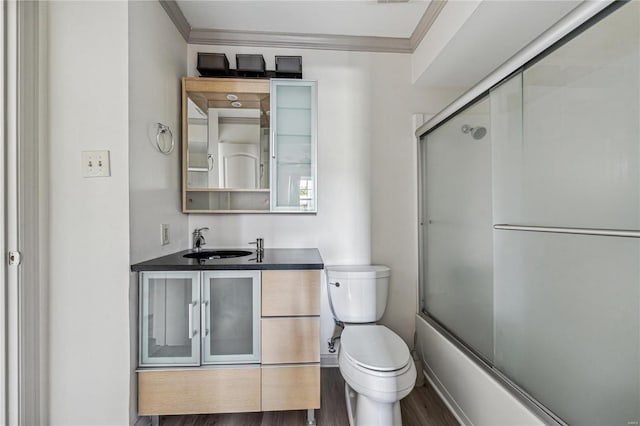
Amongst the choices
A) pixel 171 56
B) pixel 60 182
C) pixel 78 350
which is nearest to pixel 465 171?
pixel 171 56

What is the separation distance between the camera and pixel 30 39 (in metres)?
1.20

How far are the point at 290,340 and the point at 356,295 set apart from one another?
55cm

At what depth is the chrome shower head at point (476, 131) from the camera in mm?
1382

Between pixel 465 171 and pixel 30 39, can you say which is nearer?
pixel 30 39

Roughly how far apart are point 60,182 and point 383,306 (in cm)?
183

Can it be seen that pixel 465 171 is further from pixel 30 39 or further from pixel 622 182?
→ pixel 30 39

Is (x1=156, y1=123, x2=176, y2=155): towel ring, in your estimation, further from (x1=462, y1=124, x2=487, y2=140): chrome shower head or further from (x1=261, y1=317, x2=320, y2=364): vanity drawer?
(x1=462, y1=124, x2=487, y2=140): chrome shower head

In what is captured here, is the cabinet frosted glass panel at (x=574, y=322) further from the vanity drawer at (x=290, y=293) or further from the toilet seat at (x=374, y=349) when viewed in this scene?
the vanity drawer at (x=290, y=293)

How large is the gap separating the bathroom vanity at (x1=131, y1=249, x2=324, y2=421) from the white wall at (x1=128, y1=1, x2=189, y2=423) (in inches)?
3.7

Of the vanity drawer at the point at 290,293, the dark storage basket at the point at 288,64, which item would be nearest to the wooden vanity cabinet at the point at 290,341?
the vanity drawer at the point at 290,293

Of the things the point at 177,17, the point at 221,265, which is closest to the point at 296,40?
the point at 177,17

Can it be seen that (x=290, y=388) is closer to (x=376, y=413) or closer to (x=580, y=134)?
(x=376, y=413)

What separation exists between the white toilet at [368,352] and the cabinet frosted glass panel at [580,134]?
800mm

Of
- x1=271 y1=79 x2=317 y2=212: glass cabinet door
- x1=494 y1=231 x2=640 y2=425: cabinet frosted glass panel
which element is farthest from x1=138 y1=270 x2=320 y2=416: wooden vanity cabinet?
x1=494 y1=231 x2=640 y2=425: cabinet frosted glass panel
